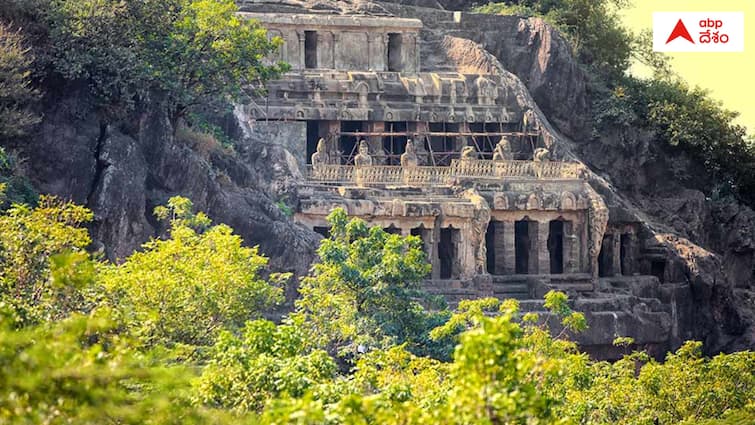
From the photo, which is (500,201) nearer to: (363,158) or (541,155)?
(541,155)

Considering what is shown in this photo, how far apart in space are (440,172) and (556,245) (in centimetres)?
556

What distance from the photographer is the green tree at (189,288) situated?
128 feet

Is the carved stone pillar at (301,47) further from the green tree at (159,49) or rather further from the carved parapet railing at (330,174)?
the green tree at (159,49)

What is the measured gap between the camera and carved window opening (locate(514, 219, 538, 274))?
63.2m

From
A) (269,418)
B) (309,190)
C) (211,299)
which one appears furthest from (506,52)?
(269,418)

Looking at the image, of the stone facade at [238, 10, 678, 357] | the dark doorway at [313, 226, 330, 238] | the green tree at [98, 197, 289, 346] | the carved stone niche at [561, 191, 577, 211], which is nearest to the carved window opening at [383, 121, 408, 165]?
the stone facade at [238, 10, 678, 357]

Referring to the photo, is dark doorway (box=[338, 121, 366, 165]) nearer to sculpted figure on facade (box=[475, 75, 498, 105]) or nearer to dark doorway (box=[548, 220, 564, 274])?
sculpted figure on facade (box=[475, 75, 498, 105])

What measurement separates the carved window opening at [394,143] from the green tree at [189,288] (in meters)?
21.2

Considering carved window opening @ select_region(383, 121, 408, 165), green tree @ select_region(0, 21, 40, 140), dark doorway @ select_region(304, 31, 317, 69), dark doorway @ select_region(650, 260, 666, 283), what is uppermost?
dark doorway @ select_region(304, 31, 317, 69)

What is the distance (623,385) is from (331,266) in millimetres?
8003

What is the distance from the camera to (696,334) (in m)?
64.7

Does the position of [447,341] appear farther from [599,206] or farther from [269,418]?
[269,418]

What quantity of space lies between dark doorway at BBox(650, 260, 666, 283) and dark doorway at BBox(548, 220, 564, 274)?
10.5ft

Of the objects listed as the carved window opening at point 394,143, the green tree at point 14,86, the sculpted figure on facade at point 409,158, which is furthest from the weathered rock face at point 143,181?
the carved window opening at point 394,143
